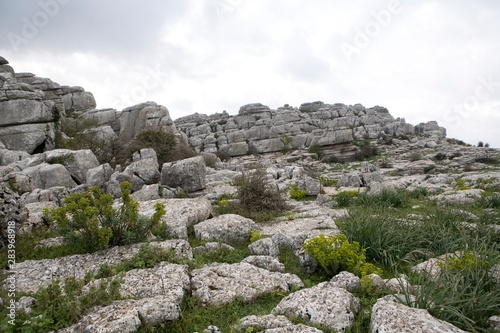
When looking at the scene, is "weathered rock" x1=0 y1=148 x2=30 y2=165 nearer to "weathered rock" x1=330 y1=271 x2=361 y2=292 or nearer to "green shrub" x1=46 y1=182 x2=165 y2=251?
"green shrub" x1=46 y1=182 x2=165 y2=251

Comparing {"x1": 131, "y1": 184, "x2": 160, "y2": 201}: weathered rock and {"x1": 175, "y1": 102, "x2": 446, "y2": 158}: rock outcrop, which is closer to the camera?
{"x1": 131, "y1": 184, "x2": 160, "y2": 201}: weathered rock

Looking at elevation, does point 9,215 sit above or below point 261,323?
above

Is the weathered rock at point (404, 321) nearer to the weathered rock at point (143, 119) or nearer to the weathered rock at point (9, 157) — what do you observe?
the weathered rock at point (9, 157)

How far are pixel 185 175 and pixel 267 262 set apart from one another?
32.4 feet

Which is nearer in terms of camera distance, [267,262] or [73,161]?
[267,262]

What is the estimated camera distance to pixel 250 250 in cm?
727

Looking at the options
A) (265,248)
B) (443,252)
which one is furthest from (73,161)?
(443,252)

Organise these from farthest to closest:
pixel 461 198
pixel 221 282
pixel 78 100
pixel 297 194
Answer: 1. pixel 78 100
2. pixel 297 194
3. pixel 461 198
4. pixel 221 282

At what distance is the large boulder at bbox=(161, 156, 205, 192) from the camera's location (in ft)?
50.6

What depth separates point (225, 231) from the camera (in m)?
8.22

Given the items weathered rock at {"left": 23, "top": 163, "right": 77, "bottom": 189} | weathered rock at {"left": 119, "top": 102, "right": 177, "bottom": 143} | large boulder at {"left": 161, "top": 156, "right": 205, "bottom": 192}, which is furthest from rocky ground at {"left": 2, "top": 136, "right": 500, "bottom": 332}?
weathered rock at {"left": 119, "top": 102, "right": 177, "bottom": 143}

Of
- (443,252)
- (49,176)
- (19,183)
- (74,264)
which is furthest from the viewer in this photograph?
(49,176)

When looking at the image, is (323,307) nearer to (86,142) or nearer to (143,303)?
(143,303)

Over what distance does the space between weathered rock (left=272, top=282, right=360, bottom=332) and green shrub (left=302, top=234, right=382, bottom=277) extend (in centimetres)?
126
